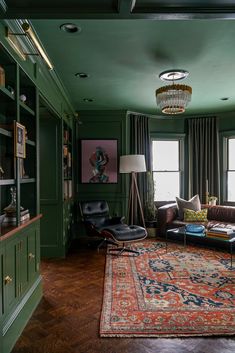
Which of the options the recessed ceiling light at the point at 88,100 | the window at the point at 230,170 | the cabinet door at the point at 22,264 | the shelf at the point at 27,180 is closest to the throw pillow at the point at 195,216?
the window at the point at 230,170

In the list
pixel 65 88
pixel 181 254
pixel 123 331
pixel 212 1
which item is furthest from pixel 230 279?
pixel 65 88

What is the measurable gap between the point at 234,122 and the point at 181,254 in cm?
310

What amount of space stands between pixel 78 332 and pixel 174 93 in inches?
110

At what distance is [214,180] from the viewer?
18.6 feet

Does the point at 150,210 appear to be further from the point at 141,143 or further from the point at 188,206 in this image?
the point at 141,143

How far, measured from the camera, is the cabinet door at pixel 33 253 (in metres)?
2.44

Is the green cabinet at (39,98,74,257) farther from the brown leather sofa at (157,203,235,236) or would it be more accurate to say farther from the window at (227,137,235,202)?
the window at (227,137,235,202)

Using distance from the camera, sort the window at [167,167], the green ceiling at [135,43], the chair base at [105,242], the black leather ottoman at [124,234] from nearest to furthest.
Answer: the green ceiling at [135,43] < the black leather ottoman at [124,234] < the chair base at [105,242] < the window at [167,167]

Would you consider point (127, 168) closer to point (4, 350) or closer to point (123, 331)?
point (123, 331)

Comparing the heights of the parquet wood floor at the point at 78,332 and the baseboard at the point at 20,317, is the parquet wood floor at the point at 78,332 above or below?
below

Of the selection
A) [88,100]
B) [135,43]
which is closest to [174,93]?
[135,43]

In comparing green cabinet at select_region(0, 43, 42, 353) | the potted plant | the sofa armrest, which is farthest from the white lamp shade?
green cabinet at select_region(0, 43, 42, 353)

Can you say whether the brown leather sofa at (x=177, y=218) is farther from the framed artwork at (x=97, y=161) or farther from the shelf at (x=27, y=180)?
A: the shelf at (x=27, y=180)

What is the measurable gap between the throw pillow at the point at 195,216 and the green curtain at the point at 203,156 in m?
0.86
